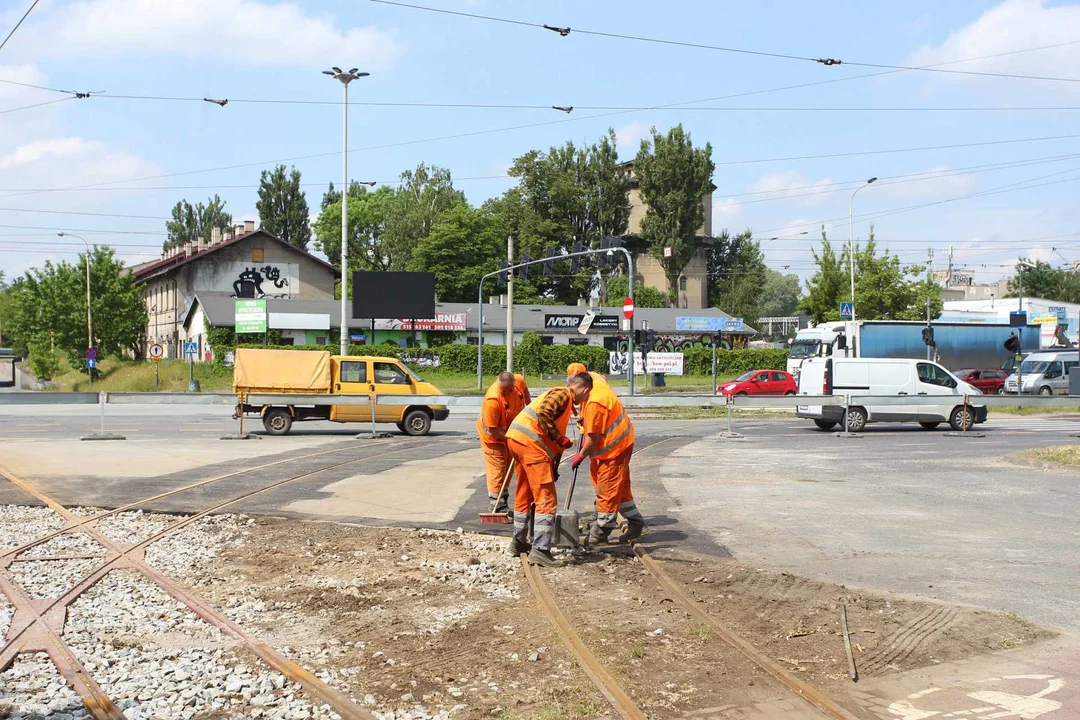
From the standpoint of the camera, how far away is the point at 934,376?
25.6 meters

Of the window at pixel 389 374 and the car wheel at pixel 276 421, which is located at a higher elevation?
the window at pixel 389 374

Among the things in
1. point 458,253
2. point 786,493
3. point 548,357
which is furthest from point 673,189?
point 786,493

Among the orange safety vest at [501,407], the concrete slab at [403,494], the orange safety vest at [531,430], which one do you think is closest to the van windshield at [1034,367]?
the concrete slab at [403,494]

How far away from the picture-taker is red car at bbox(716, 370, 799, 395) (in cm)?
4207

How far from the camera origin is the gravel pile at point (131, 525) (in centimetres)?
1011

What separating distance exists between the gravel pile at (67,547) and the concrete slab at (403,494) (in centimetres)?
229

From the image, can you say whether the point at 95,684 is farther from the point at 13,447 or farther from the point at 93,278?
the point at 93,278

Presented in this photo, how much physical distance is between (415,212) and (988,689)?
280ft

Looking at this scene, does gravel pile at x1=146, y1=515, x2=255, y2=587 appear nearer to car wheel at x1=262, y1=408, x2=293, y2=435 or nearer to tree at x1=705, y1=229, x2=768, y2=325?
car wheel at x1=262, y1=408, x2=293, y2=435

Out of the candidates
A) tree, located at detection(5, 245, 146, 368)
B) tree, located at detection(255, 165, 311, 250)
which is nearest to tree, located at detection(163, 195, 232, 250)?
tree, located at detection(255, 165, 311, 250)

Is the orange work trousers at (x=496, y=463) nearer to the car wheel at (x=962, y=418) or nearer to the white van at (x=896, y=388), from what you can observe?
the white van at (x=896, y=388)

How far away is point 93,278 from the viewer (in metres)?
64.1

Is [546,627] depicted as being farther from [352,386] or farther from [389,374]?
[389,374]

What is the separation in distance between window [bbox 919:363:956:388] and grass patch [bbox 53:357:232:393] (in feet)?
116
